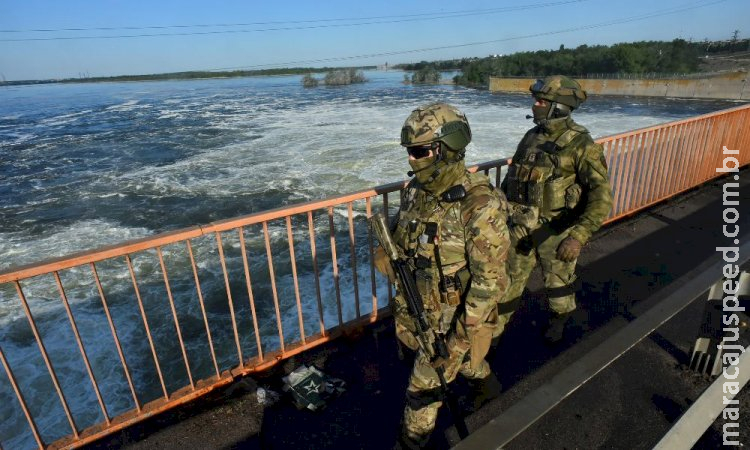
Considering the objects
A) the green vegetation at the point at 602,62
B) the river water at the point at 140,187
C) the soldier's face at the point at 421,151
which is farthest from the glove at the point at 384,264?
the green vegetation at the point at 602,62

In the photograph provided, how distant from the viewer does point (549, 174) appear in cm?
313

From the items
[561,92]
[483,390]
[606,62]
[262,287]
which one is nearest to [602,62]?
[606,62]

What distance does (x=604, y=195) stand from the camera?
294 cm

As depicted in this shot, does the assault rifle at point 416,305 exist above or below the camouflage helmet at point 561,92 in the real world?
below

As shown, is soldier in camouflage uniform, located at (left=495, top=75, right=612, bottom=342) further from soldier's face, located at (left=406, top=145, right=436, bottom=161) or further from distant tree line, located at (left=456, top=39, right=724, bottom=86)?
distant tree line, located at (left=456, top=39, right=724, bottom=86)

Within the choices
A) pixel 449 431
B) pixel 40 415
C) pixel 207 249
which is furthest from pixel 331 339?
pixel 207 249

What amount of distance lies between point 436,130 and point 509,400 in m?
1.71

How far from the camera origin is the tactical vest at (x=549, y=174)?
3070 millimetres

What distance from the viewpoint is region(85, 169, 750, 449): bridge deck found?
8.42 ft

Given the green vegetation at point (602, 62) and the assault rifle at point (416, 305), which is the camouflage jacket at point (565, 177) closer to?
the assault rifle at point (416, 305)

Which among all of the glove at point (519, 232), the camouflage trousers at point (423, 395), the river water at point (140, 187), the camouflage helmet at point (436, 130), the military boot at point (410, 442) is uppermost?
the camouflage helmet at point (436, 130)

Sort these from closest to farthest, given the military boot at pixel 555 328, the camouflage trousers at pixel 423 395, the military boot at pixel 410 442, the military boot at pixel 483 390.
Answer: the camouflage trousers at pixel 423 395 → the military boot at pixel 410 442 → the military boot at pixel 483 390 → the military boot at pixel 555 328

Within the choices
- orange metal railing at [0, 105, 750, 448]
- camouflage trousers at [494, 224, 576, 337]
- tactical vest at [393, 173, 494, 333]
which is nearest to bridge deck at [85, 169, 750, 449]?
orange metal railing at [0, 105, 750, 448]

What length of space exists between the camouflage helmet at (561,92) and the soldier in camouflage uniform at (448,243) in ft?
3.78
